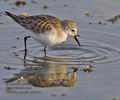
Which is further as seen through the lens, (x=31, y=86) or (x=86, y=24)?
(x=86, y=24)

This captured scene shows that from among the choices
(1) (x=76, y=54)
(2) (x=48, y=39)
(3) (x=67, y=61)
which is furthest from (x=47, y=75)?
(1) (x=76, y=54)

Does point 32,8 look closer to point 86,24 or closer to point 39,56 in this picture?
point 86,24

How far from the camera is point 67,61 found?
38.3 ft

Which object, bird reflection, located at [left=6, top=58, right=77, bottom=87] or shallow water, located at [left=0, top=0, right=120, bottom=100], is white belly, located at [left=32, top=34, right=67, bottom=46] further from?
bird reflection, located at [left=6, top=58, right=77, bottom=87]

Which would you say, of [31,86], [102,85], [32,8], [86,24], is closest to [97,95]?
[102,85]

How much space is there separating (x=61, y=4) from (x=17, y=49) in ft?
10.7

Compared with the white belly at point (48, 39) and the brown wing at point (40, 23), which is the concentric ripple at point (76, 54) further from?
the brown wing at point (40, 23)

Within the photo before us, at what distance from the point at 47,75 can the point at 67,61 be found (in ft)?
2.98

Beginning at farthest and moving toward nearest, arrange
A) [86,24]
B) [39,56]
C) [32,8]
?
[32,8], [86,24], [39,56]

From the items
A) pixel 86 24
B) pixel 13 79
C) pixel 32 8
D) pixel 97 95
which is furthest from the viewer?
pixel 32 8

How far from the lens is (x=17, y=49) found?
1239cm

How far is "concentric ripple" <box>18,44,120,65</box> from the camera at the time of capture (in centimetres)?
1171

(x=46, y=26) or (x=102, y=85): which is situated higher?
(x=46, y=26)

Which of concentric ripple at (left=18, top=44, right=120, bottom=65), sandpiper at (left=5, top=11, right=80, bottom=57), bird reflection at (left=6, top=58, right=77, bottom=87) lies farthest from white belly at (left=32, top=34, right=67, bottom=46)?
bird reflection at (left=6, top=58, right=77, bottom=87)
